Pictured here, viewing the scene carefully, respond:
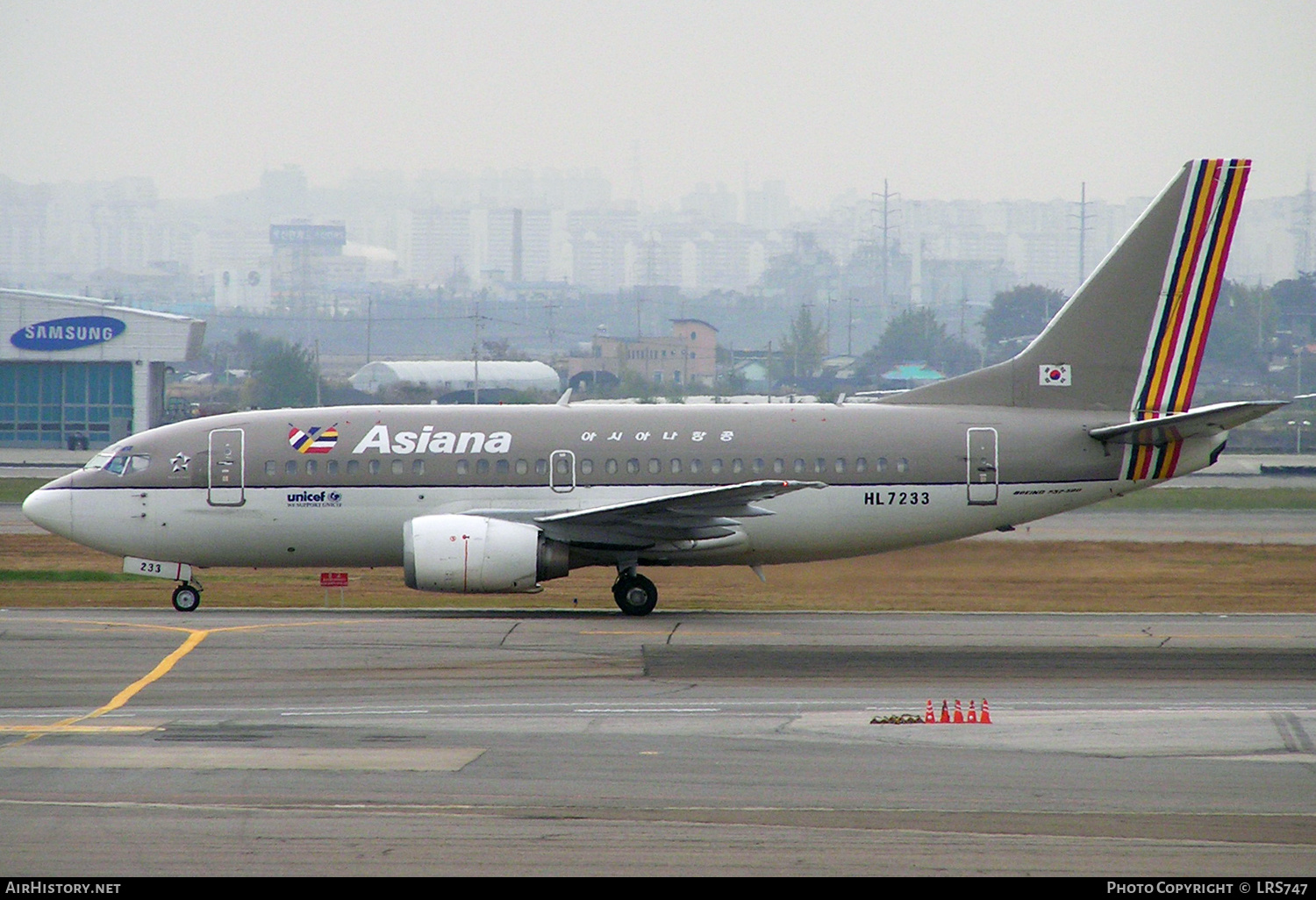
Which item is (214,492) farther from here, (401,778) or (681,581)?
(401,778)

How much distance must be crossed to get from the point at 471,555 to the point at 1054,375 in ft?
39.8

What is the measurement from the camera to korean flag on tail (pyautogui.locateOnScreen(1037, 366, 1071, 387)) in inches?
1195

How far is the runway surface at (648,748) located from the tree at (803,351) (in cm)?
11000

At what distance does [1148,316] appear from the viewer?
30.2 meters

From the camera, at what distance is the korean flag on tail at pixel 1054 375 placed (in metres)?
30.3

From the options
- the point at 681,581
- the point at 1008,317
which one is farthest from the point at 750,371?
the point at 681,581

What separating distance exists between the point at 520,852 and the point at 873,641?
13.6 metres

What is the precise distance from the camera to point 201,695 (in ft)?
69.4

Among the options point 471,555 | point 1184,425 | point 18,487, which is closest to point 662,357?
point 18,487

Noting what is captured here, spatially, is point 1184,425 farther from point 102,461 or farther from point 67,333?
point 67,333

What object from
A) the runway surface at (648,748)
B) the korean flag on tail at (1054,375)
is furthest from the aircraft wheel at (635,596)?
the korean flag on tail at (1054,375)

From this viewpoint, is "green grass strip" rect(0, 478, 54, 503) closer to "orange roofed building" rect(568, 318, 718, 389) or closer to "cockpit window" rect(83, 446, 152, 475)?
"cockpit window" rect(83, 446, 152, 475)

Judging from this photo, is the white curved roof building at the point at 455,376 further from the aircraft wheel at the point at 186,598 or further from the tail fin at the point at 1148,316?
the tail fin at the point at 1148,316

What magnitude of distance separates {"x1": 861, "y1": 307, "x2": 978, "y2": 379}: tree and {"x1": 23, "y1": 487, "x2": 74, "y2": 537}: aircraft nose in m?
111
